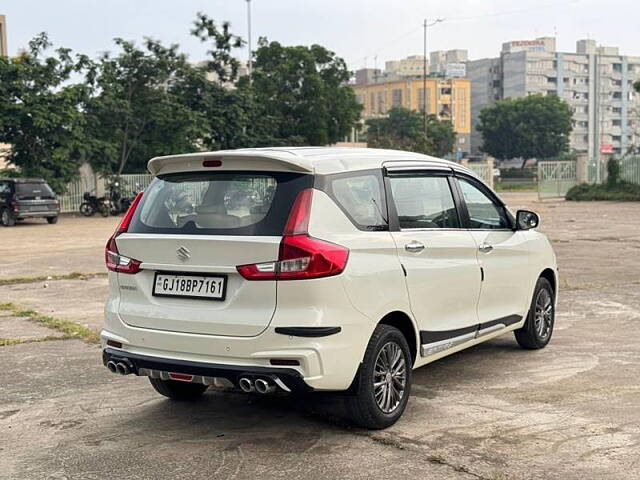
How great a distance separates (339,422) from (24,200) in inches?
1058

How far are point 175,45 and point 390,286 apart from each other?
1487 inches

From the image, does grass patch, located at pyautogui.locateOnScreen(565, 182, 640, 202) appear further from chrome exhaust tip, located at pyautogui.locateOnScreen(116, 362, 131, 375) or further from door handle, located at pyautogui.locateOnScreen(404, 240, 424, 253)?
chrome exhaust tip, located at pyautogui.locateOnScreen(116, 362, 131, 375)

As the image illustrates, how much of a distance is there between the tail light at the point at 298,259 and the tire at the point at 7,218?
27.1 metres

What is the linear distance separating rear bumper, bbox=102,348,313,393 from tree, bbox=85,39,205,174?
1292 inches

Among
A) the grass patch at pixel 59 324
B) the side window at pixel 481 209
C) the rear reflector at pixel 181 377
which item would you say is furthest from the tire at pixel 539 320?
the grass patch at pixel 59 324

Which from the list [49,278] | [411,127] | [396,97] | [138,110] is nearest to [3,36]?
[138,110]

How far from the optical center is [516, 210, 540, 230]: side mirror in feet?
24.5

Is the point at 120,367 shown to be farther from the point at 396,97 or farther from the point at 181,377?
the point at 396,97

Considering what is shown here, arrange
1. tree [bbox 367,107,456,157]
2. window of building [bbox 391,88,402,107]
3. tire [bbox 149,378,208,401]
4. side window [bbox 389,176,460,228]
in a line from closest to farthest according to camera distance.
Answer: side window [bbox 389,176,460,228] < tire [bbox 149,378,208,401] < tree [bbox 367,107,456,157] < window of building [bbox 391,88,402,107]

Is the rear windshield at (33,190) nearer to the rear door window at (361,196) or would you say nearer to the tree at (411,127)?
the rear door window at (361,196)

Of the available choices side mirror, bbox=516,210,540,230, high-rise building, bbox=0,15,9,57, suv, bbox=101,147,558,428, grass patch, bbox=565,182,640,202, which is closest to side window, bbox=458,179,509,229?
side mirror, bbox=516,210,540,230

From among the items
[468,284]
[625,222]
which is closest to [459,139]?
[625,222]

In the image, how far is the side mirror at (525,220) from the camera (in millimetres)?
7480

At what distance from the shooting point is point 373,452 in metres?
5.06
